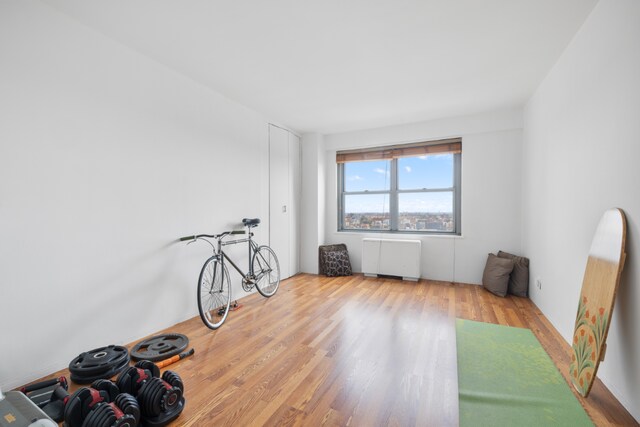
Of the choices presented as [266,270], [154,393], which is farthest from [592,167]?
[266,270]

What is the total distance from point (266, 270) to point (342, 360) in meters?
1.92

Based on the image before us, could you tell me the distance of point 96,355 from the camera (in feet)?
6.71

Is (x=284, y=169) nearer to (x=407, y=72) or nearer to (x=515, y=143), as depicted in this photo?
(x=407, y=72)

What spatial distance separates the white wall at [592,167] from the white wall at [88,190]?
3467 millimetres

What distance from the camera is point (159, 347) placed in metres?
2.33

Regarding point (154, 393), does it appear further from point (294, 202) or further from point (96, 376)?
point (294, 202)

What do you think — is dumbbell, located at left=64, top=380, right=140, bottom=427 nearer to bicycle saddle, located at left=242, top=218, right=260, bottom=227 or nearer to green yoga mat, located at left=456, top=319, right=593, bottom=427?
green yoga mat, located at left=456, top=319, right=593, bottom=427

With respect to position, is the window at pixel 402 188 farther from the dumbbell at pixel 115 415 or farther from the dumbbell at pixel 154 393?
the dumbbell at pixel 115 415

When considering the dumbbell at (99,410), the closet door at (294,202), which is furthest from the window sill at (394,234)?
the dumbbell at (99,410)

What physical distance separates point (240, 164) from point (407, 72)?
7.48 ft

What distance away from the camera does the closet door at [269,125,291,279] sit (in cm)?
437

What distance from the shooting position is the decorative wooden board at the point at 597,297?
5.29ft

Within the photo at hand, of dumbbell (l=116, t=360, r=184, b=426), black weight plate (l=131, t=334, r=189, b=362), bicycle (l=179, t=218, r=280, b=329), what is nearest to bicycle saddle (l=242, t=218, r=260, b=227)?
bicycle (l=179, t=218, r=280, b=329)

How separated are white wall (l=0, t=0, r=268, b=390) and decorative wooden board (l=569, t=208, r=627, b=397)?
3318mm
